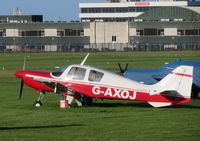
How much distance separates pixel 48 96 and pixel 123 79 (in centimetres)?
826

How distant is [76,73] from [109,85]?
1.28m

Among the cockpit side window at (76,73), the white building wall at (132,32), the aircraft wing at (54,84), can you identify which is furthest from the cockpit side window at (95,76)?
the white building wall at (132,32)

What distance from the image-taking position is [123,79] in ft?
87.2

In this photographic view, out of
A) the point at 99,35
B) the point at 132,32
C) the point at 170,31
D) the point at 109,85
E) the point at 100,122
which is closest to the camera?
the point at 100,122

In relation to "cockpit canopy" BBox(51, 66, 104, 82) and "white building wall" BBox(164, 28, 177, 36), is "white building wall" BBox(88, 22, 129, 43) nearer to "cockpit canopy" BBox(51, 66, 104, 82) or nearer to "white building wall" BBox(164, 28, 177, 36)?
"white building wall" BBox(164, 28, 177, 36)

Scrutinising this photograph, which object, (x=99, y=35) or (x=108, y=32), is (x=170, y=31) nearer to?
(x=108, y=32)

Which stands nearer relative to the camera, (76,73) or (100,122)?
(100,122)

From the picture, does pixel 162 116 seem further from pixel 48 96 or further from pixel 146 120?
pixel 48 96

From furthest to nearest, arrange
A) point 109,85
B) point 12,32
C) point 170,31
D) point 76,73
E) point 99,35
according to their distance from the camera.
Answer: point 12,32 < point 99,35 < point 170,31 < point 76,73 < point 109,85

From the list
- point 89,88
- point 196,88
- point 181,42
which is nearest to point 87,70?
point 89,88

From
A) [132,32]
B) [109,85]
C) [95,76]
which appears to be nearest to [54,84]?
[95,76]

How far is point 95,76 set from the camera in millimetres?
26906

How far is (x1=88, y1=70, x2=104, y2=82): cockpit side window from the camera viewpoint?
2684 centimetres

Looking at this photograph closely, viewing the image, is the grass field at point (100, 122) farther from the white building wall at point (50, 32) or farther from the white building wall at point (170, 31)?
the white building wall at point (50, 32)
